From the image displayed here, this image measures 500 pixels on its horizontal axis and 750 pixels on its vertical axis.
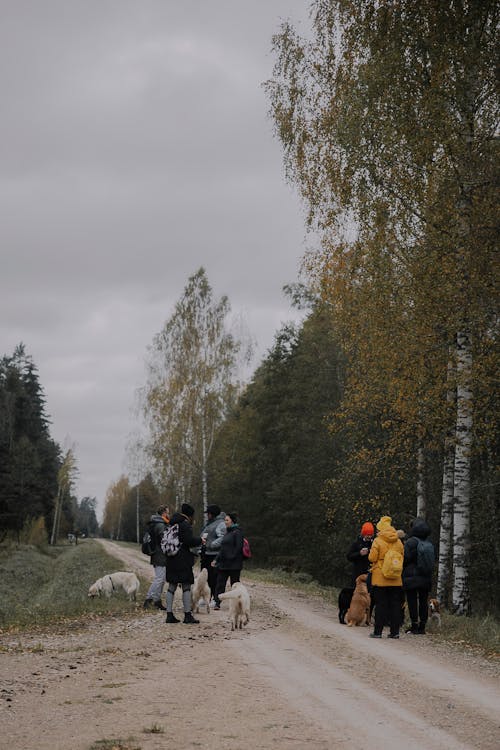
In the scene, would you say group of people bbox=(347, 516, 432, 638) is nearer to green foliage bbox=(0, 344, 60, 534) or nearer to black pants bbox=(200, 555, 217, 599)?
black pants bbox=(200, 555, 217, 599)

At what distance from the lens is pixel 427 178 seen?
16125mm

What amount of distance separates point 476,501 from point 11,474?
4707 centimetres

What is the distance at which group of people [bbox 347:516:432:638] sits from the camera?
12984 mm

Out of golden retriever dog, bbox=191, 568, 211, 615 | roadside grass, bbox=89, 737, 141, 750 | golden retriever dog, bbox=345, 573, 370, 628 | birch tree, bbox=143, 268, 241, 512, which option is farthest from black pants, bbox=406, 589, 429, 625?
birch tree, bbox=143, 268, 241, 512

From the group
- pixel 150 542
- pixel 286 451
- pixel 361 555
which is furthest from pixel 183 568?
pixel 286 451

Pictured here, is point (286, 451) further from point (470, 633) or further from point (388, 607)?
point (470, 633)

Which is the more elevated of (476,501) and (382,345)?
(382,345)

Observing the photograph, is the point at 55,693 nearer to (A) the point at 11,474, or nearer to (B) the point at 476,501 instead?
(B) the point at 476,501

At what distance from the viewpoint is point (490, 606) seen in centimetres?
2262

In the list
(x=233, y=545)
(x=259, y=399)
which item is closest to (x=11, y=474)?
(x=259, y=399)

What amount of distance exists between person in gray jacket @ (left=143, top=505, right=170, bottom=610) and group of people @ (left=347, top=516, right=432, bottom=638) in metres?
3.67

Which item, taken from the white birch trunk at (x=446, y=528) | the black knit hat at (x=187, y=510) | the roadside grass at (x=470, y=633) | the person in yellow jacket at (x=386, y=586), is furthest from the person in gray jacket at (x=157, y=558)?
the white birch trunk at (x=446, y=528)

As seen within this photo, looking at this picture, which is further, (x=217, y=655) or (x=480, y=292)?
(x=480, y=292)

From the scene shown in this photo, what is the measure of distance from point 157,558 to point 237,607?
3114mm
